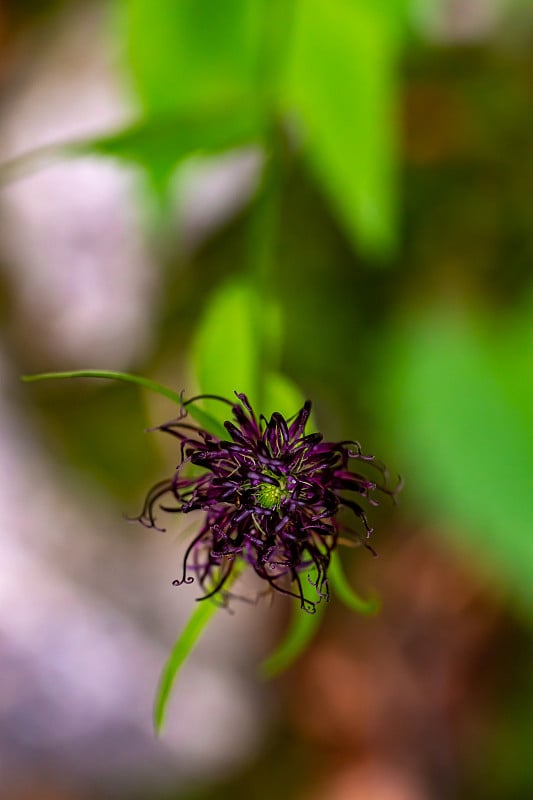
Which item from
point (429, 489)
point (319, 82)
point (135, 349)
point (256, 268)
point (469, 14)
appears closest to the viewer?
point (256, 268)

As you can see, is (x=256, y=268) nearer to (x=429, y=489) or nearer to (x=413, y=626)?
(x=429, y=489)

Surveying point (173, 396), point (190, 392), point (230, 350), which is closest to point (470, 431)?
point (190, 392)

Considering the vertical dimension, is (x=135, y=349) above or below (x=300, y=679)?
above

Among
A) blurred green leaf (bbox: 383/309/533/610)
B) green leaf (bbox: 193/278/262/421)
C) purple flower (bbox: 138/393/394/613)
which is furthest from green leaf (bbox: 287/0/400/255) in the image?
purple flower (bbox: 138/393/394/613)

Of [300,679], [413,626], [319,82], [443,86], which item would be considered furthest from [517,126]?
[300,679]

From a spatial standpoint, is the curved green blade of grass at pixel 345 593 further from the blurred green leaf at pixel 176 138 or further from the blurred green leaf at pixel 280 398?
the blurred green leaf at pixel 176 138

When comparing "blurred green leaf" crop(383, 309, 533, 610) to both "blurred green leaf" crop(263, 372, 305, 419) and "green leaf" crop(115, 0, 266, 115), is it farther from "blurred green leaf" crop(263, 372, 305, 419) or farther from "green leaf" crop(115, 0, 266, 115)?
"blurred green leaf" crop(263, 372, 305, 419)

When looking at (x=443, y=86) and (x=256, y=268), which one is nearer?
(x=256, y=268)
